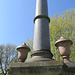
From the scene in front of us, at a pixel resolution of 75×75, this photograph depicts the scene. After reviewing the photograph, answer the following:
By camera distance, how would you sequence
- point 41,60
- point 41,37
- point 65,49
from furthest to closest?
point 41,37, point 65,49, point 41,60

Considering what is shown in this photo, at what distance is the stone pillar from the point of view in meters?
4.28

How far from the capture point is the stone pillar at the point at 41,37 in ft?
14.1

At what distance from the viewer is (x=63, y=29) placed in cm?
1195

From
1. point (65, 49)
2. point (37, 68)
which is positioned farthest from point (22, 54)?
point (65, 49)

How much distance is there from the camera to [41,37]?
470 cm

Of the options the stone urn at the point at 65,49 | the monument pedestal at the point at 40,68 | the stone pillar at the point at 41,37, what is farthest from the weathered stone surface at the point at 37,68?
the stone urn at the point at 65,49

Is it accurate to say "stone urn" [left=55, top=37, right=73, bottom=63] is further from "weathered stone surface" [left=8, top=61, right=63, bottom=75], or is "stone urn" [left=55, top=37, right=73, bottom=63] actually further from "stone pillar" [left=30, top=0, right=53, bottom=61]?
"weathered stone surface" [left=8, top=61, right=63, bottom=75]

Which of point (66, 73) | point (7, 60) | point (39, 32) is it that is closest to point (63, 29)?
point (39, 32)

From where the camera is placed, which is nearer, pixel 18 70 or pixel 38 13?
pixel 18 70

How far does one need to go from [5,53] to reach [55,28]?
1580cm

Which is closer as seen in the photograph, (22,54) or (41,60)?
(41,60)

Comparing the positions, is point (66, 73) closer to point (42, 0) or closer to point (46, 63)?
point (46, 63)

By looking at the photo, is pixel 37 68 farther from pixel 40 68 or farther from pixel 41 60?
pixel 41 60

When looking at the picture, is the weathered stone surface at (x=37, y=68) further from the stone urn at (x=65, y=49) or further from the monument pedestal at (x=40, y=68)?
the stone urn at (x=65, y=49)
